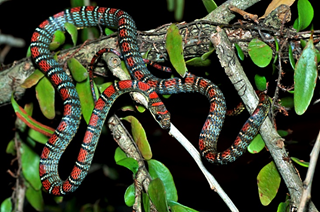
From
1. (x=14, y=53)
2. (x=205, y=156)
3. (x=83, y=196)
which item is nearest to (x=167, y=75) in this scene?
(x=205, y=156)

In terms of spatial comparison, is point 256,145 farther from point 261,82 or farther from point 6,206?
point 6,206

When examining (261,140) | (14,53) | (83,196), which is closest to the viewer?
(261,140)

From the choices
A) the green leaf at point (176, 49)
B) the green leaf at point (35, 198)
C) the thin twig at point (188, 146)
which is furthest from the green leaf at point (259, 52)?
the green leaf at point (35, 198)

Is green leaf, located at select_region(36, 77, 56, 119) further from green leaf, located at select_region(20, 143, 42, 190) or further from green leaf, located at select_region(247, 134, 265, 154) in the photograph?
green leaf, located at select_region(247, 134, 265, 154)

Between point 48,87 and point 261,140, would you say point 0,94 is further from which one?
point 261,140

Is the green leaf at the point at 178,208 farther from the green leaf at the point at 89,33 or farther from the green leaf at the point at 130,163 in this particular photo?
the green leaf at the point at 89,33

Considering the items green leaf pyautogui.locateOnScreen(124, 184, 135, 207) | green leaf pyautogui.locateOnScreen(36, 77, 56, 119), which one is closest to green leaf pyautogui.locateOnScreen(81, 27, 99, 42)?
green leaf pyautogui.locateOnScreen(36, 77, 56, 119)
